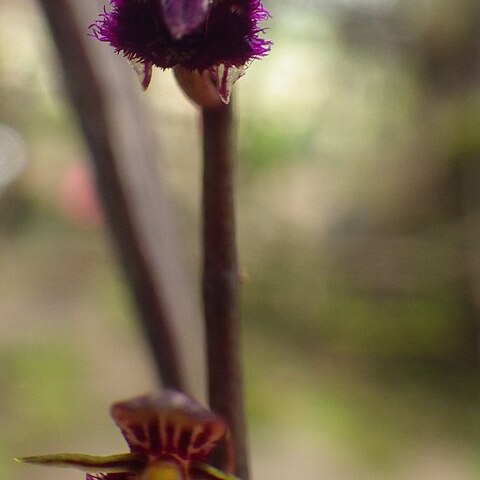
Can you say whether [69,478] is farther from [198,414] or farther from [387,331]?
[198,414]

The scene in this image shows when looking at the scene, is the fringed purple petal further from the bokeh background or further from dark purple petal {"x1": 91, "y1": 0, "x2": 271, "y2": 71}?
the bokeh background

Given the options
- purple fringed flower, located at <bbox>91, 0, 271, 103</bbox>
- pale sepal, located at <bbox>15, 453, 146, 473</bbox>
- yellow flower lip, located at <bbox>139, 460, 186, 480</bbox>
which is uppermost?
purple fringed flower, located at <bbox>91, 0, 271, 103</bbox>

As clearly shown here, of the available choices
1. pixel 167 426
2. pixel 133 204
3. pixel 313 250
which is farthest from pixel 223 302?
pixel 313 250

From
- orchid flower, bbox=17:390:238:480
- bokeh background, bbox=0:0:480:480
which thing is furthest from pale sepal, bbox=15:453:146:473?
bokeh background, bbox=0:0:480:480

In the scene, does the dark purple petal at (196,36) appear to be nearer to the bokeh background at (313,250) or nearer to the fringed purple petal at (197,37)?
the fringed purple petal at (197,37)

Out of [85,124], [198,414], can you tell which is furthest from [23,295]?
[198,414]

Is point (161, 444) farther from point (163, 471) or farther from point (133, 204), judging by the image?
point (133, 204)

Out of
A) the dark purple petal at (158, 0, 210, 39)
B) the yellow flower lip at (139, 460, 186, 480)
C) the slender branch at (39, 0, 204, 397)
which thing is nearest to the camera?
the dark purple petal at (158, 0, 210, 39)
